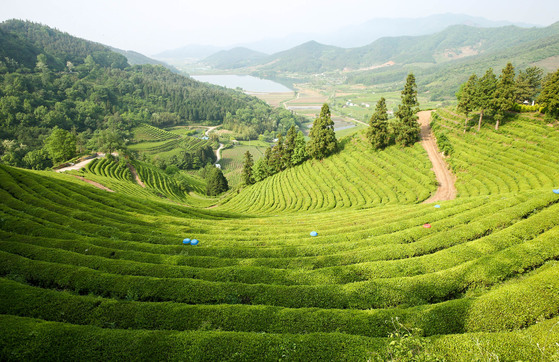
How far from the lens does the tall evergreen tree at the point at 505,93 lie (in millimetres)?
33156

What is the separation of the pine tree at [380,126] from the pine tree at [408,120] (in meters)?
1.97

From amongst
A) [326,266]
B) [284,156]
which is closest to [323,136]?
[284,156]

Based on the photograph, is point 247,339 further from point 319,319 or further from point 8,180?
point 8,180

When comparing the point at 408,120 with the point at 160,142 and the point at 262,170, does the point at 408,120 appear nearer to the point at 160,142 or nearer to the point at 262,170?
the point at 262,170

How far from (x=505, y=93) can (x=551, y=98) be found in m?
4.54

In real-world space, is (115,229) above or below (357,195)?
above

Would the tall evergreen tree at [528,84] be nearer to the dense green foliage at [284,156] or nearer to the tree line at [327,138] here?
the tree line at [327,138]

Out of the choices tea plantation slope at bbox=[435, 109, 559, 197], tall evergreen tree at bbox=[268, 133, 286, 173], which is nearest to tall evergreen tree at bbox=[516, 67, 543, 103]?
tea plantation slope at bbox=[435, 109, 559, 197]

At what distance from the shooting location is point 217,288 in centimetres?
986

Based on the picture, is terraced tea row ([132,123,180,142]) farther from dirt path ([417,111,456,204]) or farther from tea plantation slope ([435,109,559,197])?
tea plantation slope ([435,109,559,197])

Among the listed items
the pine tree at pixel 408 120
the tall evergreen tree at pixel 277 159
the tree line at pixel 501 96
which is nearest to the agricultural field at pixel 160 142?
the tall evergreen tree at pixel 277 159

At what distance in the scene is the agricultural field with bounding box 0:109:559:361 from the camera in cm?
673

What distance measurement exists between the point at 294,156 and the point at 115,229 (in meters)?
39.0

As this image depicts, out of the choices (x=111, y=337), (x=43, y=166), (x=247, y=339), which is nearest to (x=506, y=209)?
(x=247, y=339)
